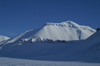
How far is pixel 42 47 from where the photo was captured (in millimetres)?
52312

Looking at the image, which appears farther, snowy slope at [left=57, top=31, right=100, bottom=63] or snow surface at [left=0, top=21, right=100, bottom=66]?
snowy slope at [left=57, top=31, right=100, bottom=63]

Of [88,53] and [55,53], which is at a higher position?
[55,53]

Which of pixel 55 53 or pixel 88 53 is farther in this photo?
pixel 55 53

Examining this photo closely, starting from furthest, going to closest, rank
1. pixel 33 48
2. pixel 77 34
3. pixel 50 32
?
1. pixel 77 34
2. pixel 50 32
3. pixel 33 48

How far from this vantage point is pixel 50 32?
96.5 metres

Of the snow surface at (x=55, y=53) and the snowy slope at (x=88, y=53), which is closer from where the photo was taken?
the snow surface at (x=55, y=53)

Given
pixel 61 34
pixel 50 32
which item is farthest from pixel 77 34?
pixel 50 32

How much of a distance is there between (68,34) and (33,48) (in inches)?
2285

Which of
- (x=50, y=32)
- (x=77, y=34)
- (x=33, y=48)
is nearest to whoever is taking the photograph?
(x=33, y=48)

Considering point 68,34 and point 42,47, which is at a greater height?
point 68,34

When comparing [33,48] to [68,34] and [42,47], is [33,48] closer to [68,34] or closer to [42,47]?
[42,47]

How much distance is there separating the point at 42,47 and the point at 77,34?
65069 millimetres

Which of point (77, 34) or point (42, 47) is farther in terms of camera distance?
point (77, 34)

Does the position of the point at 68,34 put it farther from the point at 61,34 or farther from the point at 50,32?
the point at 50,32
